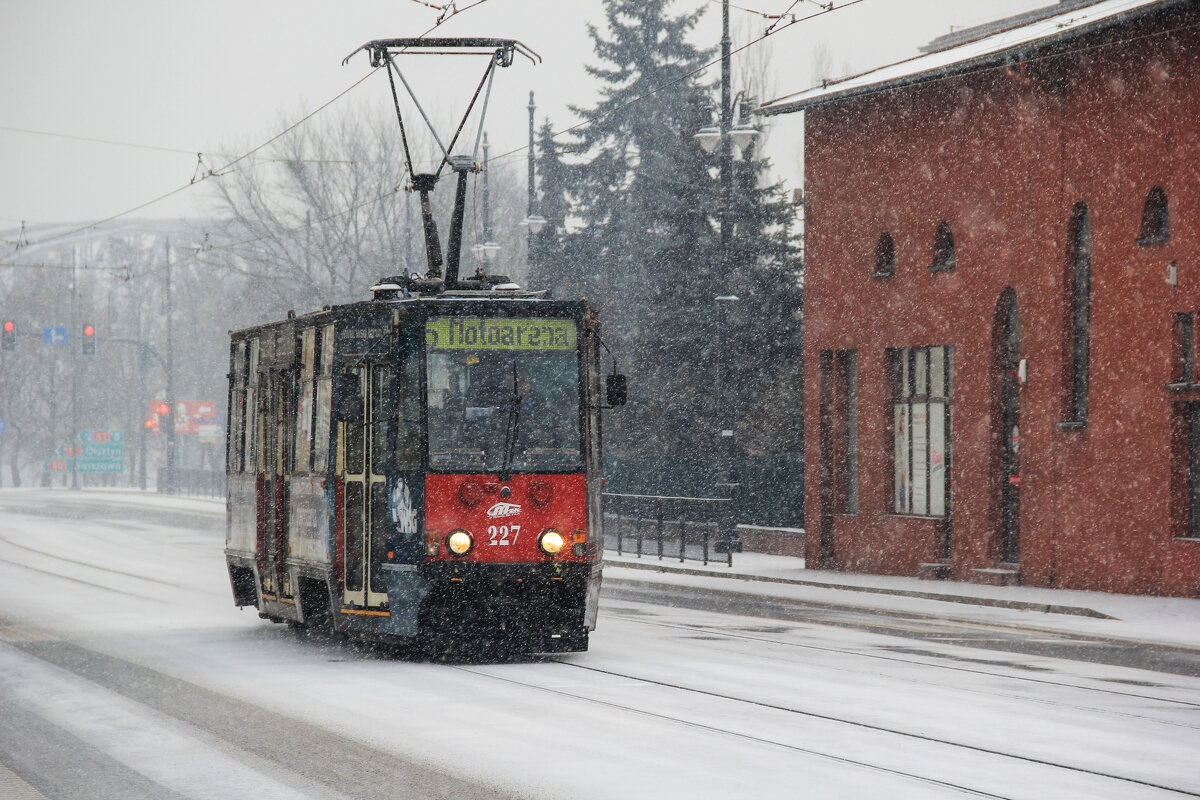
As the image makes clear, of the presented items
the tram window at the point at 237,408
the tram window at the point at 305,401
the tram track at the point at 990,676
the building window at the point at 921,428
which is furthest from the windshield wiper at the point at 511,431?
the building window at the point at 921,428

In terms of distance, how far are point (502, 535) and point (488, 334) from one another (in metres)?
1.75

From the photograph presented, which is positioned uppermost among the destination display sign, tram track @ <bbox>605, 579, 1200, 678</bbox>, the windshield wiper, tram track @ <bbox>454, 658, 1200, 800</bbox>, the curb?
the destination display sign

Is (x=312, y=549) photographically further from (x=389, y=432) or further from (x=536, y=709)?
(x=536, y=709)

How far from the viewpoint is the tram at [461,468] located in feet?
49.7

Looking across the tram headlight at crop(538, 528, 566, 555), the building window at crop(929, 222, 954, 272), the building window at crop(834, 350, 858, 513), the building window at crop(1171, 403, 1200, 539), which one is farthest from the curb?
the tram headlight at crop(538, 528, 566, 555)

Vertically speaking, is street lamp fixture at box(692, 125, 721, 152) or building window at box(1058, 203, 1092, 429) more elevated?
street lamp fixture at box(692, 125, 721, 152)

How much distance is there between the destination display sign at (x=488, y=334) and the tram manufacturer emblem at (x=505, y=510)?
4.50 feet

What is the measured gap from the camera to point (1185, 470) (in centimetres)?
2327

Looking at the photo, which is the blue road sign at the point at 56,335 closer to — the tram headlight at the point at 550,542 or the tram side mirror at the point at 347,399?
the tram side mirror at the point at 347,399

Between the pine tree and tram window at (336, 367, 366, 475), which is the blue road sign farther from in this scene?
tram window at (336, 367, 366, 475)

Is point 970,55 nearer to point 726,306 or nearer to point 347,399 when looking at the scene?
point 726,306

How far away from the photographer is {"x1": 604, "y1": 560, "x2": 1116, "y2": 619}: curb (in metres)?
21.8

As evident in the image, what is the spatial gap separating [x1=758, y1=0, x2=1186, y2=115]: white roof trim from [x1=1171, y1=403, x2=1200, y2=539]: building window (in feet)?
17.1

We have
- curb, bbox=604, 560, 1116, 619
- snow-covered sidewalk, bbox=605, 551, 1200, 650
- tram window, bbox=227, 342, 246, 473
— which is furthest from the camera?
curb, bbox=604, 560, 1116, 619
